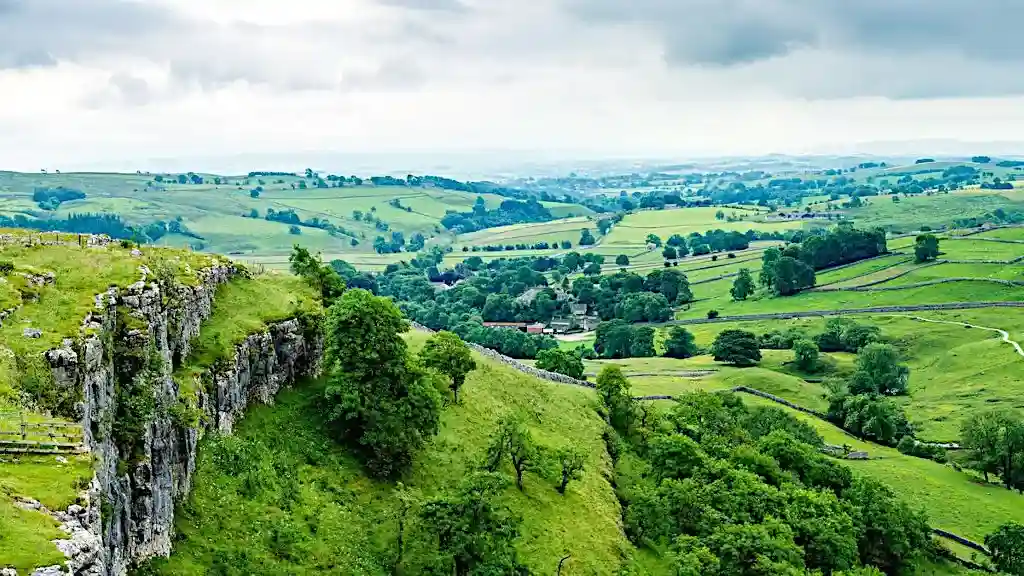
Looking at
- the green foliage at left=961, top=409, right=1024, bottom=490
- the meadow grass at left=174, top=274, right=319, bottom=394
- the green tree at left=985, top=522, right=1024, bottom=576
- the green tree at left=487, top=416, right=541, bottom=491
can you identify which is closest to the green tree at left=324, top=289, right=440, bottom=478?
the meadow grass at left=174, top=274, right=319, bottom=394

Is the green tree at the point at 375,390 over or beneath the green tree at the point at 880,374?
over

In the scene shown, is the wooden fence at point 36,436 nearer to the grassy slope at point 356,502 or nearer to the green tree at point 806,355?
the grassy slope at point 356,502

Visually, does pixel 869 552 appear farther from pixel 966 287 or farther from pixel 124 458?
pixel 966 287

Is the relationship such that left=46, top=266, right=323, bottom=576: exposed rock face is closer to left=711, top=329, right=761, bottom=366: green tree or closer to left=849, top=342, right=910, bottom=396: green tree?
left=849, top=342, right=910, bottom=396: green tree

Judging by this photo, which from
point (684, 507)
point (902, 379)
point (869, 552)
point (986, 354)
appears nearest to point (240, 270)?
point (684, 507)

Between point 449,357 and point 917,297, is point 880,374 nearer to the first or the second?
point 917,297

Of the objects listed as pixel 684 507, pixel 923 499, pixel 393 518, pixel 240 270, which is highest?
pixel 240 270

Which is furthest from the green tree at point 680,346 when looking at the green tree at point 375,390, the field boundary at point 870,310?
the green tree at point 375,390
